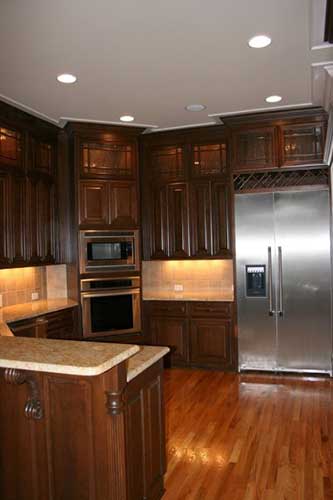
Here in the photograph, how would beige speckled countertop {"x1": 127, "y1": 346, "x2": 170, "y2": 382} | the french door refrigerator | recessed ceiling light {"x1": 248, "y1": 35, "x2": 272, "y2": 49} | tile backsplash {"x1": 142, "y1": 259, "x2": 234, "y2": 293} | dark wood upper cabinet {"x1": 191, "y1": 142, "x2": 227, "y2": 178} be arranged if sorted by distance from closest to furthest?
beige speckled countertop {"x1": 127, "y1": 346, "x2": 170, "y2": 382} < recessed ceiling light {"x1": 248, "y1": 35, "x2": 272, "y2": 49} < the french door refrigerator < dark wood upper cabinet {"x1": 191, "y1": 142, "x2": 227, "y2": 178} < tile backsplash {"x1": 142, "y1": 259, "x2": 234, "y2": 293}

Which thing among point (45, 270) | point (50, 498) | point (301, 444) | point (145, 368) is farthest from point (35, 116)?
point (301, 444)

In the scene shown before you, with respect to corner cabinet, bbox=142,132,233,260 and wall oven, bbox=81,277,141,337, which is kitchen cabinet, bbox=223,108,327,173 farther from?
wall oven, bbox=81,277,141,337

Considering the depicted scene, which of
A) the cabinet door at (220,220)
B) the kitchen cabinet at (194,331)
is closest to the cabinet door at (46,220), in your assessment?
the kitchen cabinet at (194,331)

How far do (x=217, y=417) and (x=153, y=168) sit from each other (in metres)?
3.10

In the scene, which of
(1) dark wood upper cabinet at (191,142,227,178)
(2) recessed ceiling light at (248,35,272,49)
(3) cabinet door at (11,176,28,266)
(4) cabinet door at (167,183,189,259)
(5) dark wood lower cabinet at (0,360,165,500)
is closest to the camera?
(5) dark wood lower cabinet at (0,360,165,500)

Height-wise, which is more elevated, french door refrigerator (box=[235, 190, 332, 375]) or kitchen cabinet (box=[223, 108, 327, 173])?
kitchen cabinet (box=[223, 108, 327, 173])

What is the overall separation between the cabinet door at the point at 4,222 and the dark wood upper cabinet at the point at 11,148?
18 cm

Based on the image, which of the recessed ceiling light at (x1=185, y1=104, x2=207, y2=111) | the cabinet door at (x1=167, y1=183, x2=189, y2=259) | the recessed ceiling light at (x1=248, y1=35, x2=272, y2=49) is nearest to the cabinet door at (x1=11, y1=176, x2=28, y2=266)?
the cabinet door at (x1=167, y1=183, x2=189, y2=259)

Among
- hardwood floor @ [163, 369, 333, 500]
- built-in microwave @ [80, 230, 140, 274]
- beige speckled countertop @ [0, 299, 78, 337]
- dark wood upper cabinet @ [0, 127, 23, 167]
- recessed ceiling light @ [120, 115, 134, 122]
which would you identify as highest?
recessed ceiling light @ [120, 115, 134, 122]

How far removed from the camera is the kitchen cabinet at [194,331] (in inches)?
194

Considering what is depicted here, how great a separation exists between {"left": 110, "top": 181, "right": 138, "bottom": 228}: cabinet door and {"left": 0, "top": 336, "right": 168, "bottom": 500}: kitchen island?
3.02 meters

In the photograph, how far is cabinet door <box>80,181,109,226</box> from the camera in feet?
16.0

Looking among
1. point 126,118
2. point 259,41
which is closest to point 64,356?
point 259,41

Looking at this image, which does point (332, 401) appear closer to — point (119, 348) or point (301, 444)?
point (301, 444)
